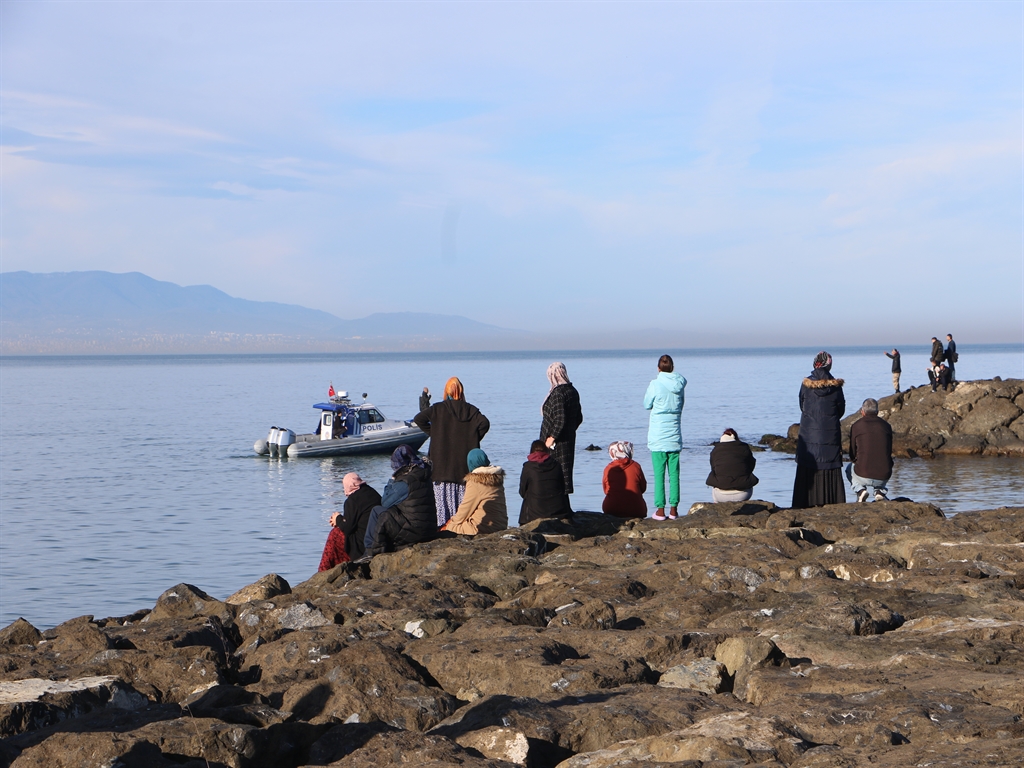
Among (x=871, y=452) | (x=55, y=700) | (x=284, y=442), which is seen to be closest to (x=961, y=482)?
(x=871, y=452)

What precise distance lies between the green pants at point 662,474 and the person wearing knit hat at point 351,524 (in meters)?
3.70

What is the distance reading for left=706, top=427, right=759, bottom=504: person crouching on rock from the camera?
1346cm

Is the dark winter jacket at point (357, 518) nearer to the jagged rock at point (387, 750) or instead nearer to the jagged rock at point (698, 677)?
the jagged rock at point (698, 677)

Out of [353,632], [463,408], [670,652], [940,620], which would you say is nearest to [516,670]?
[670,652]

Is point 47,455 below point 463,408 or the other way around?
below

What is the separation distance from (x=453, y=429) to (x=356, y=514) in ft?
4.89

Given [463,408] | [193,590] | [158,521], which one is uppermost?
[463,408]

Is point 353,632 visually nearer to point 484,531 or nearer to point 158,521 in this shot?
point 484,531

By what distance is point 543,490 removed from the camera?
12773mm

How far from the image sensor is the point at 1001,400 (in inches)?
1395

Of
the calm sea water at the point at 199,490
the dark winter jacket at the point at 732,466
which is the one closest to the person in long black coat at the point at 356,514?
the dark winter jacket at the point at 732,466

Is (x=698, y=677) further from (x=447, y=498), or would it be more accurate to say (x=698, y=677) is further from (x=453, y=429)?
(x=447, y=498)

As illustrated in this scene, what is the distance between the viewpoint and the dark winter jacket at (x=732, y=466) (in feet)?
44.2

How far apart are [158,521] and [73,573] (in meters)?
6.72
